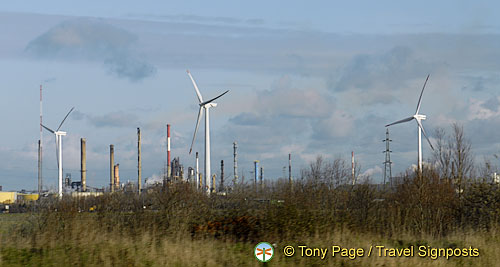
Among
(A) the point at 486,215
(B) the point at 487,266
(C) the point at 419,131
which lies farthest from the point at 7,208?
(B) the point at 487,266

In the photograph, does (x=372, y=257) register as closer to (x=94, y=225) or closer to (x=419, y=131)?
(x=94, y=225)

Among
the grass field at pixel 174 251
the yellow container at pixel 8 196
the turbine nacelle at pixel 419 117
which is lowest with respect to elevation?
the yellow container at pixel 8 196

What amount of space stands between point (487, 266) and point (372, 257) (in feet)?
12.2

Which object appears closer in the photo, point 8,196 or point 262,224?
point 262,224

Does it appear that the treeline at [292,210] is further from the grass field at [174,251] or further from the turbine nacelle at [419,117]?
the turbine nacelle at [419,117]

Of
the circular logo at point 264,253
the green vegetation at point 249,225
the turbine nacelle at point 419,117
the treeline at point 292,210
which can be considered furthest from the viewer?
the turbine nacelle at point 419,117

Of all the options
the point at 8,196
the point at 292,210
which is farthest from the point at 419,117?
the point at 8,196

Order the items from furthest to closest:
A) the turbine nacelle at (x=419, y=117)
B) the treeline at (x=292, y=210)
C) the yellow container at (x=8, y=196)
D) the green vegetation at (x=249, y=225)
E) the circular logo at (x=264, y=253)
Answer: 1. the yellow container at (x=8, y=196)
2. the turbine nacelle at (x=419, y=117)
3. the treeline at (x=292, y=210)
4. the green vegetation at (x=249, y=225)
5. the circular logo at (x=264, y=253)

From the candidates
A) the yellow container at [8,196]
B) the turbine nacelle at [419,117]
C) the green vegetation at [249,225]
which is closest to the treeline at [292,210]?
the green vegetation at [249,225]

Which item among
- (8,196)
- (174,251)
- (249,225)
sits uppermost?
(249,225)

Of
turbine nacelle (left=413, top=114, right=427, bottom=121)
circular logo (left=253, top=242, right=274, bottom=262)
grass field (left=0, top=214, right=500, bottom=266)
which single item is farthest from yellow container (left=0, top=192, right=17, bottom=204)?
circular logo (left=253, top=242, right=274, bottom=262)

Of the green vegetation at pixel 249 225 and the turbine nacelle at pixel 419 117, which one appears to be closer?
the green vegetation at pixel 249 225

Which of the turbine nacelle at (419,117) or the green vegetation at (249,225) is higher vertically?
the turbine nacelle at (419,117)

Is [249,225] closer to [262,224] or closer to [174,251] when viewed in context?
[262,224]
